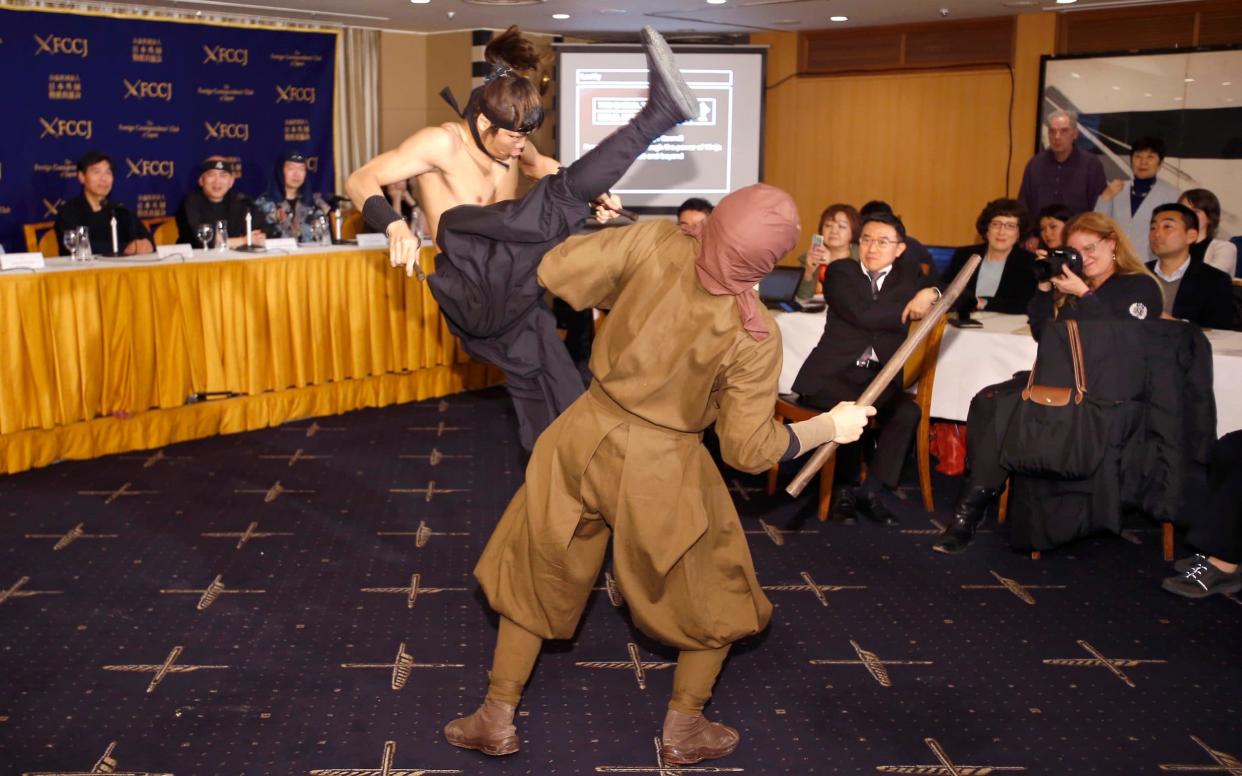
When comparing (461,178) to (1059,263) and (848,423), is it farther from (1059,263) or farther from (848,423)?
(1059,263)

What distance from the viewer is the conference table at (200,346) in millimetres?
4891

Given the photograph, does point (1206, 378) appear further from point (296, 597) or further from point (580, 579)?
point (296, 597)

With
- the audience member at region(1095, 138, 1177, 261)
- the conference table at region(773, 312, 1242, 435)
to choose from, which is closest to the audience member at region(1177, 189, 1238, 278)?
the conference table at region(773, 312, 1242, 435)

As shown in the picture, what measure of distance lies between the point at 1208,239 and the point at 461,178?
4129 millimetres

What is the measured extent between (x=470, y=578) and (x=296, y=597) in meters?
0.57

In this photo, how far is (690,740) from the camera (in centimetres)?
267

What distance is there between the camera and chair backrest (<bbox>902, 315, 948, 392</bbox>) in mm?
4469

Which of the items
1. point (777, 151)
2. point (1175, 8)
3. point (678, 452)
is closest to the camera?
point (678, 452)

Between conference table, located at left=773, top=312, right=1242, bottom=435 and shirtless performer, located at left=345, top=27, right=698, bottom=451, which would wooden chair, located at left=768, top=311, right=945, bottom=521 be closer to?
conference table, located at left=773, top=312, right=1242, bottom=435

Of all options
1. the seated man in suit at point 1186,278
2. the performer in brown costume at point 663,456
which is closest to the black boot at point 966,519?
the seated man in suit at point 1186,278

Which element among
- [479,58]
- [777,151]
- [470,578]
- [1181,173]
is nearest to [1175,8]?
[1181,173]

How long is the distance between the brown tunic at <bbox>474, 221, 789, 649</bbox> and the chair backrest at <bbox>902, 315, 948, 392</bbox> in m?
2.11

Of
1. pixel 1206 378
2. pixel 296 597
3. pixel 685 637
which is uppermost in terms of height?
pixel 1206 378

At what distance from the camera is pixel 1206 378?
3.97 meters
